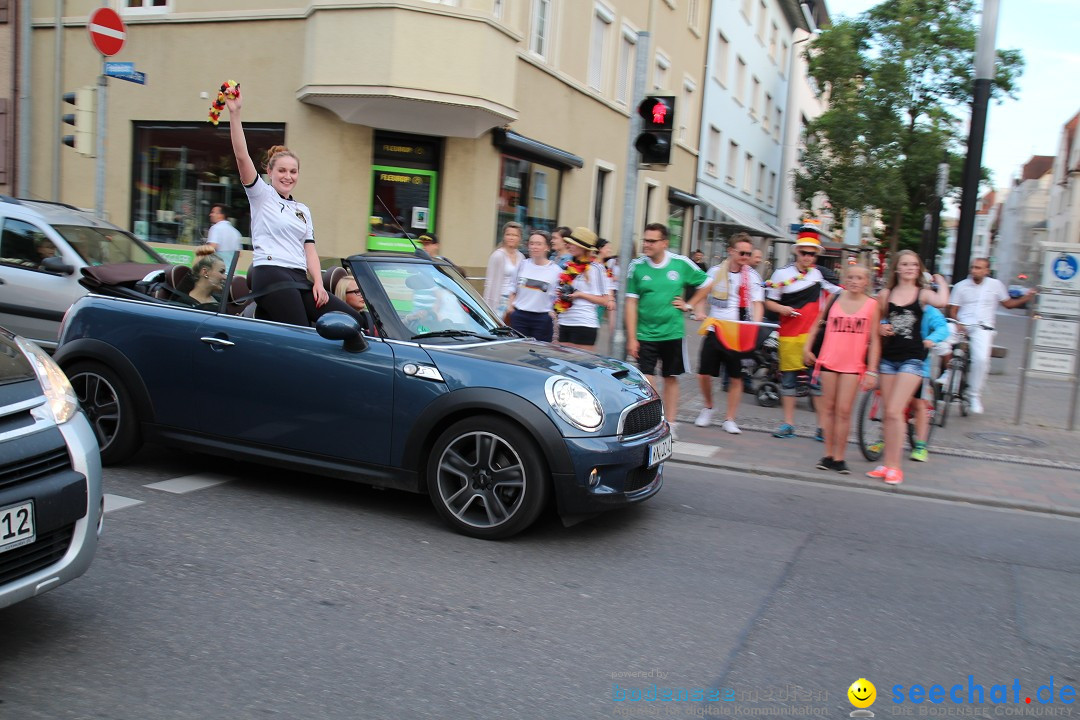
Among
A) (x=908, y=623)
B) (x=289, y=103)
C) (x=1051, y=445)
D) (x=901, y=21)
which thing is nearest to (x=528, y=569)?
(x=908, y=623)

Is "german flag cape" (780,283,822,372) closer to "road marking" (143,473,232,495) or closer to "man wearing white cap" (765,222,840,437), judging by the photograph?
"man wearing white cap" (765,222,840,437)

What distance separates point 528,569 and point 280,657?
151 centimetres

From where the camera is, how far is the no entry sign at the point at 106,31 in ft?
32.2

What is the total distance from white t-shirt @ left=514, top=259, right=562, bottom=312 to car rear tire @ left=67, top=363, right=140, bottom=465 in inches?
155

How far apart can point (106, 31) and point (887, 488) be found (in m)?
9.29

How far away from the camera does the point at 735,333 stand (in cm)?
875

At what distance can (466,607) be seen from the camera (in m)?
4.04

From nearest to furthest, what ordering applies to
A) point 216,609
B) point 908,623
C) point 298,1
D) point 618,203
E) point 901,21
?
1. point 216,609
2. point 908,623
3. point 298,1
4. point 618,203
5. point 901,21

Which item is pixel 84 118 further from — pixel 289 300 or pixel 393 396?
pixel 393 396

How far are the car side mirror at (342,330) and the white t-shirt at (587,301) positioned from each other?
12.7ft

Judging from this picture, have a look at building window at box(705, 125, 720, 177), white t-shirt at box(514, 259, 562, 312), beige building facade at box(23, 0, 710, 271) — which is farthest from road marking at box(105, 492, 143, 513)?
building window at box(705, 125, 720, 177)

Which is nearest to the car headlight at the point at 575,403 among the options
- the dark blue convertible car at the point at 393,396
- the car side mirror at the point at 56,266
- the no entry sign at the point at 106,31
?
the dark blue convertible car at the point at 393,396

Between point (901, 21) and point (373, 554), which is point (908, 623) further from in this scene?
point (901, 21)

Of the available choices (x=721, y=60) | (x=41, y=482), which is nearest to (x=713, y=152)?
(x=721, y=60)
